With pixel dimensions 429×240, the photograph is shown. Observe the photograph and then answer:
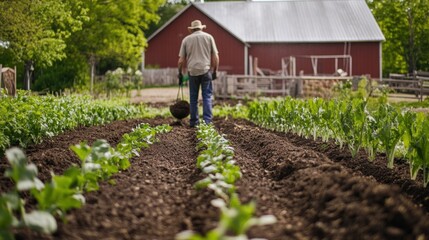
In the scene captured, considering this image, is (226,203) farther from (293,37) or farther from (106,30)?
(293,37)

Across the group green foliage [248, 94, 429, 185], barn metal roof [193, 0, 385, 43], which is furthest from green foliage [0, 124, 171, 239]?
barn metal roof [193, 0, 385, 43]

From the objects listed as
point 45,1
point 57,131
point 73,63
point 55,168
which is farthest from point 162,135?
point 73,63

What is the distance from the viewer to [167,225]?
337cm

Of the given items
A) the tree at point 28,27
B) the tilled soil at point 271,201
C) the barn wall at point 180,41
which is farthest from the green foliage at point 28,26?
the barn wall at point 180,41

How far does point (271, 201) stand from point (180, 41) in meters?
31.0

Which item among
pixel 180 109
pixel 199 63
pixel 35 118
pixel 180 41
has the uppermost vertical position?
pixel 180 41

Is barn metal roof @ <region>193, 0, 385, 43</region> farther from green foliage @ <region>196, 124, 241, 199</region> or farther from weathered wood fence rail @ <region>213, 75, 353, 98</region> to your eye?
green foliage @ <region>196, 124, 241, 199</region>

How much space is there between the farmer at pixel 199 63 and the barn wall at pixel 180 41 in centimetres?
2245

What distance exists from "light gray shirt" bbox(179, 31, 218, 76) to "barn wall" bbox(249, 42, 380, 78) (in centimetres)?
2231

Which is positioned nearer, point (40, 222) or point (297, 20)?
point (40, 222)

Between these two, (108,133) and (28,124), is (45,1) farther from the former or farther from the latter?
(28,124)

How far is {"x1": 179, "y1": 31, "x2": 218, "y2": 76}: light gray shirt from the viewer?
10977mm

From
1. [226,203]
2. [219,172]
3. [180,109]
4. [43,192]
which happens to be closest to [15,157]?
[43,192]

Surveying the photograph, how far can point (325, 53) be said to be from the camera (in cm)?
3306
